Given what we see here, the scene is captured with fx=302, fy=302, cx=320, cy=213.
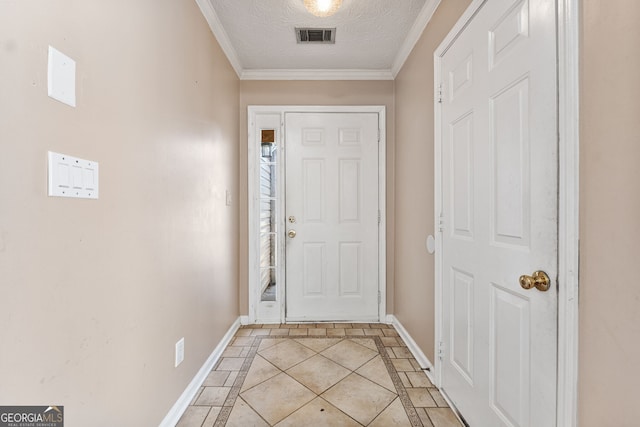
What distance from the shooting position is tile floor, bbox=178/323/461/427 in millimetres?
1598

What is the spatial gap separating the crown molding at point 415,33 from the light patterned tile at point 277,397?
2536 millimetres

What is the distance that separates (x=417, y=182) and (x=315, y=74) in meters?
1.49

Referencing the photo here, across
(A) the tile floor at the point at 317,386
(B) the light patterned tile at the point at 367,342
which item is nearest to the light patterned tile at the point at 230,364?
(A) the tile floor at the point at 317,386

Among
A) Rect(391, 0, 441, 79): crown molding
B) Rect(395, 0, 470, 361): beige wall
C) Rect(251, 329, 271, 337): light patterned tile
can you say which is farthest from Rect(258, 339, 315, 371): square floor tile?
Rect(391, 0, 441, 79): crown molding

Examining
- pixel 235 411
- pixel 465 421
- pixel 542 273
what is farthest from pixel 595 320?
pixel 235 411

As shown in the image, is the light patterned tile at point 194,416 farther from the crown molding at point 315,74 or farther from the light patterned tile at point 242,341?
the crown molding at point 315,74

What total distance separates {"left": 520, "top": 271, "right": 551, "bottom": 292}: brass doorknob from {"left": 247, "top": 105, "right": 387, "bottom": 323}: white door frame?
1902mm

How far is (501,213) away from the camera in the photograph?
49.9 inches

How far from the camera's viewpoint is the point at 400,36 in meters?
2.38

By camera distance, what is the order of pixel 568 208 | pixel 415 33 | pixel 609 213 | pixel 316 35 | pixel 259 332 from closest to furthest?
pixel 609 213 → pixel 568 208 → pixel 415 33 → pixel 316 35 → pixel 259 332

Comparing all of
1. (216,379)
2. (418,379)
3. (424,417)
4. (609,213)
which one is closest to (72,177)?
(609,213)

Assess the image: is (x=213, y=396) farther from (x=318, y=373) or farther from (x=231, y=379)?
(x=318, y=373)

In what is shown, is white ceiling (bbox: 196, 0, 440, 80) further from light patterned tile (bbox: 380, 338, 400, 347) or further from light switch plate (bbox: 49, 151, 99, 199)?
light patterned tile (bbox: 380, 338, 400, 347)

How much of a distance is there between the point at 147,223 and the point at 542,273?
1.52 m
